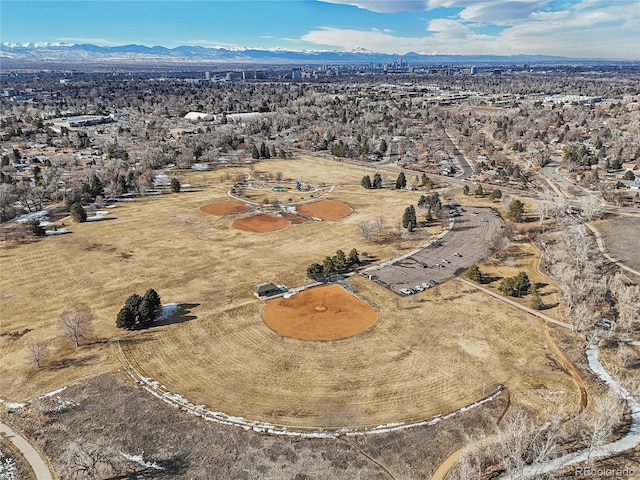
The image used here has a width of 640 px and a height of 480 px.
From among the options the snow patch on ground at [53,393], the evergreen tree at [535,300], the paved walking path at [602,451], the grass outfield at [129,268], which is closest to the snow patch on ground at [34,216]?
the grass outfield at [129,268]

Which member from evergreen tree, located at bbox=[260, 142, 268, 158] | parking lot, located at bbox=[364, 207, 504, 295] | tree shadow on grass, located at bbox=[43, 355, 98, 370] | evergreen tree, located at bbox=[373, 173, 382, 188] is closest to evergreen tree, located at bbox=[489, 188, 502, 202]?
parking lot, located at bbox=[364, 207, 504, 295]

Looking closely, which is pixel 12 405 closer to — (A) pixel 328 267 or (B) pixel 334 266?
(A) pixel 328 267

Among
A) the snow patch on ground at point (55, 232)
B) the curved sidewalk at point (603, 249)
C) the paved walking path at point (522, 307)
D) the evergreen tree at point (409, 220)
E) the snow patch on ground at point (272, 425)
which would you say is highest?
the evergreen tree at point (409, 220)

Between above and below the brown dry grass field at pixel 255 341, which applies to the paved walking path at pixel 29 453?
below

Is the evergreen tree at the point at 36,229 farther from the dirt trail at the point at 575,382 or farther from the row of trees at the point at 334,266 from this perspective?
the dirt trail at the point at 575,382

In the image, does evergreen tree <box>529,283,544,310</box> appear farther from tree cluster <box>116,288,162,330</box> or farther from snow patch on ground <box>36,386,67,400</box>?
snow patch on ground <box>36,386,67,400</box>

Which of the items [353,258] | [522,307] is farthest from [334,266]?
[522,307]
